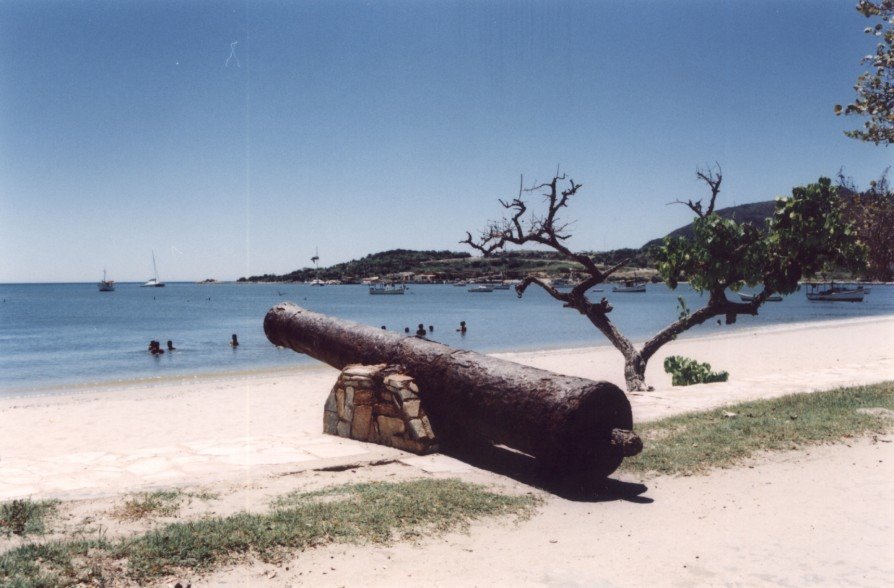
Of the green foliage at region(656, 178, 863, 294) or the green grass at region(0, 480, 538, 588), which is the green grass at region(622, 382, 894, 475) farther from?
the green foliage at region(656, 178, 863, 294)

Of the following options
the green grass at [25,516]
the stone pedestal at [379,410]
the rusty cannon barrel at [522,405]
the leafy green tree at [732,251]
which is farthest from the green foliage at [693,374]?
the green grass at [25,516]

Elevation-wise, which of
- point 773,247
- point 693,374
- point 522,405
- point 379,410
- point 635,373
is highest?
point 773,247

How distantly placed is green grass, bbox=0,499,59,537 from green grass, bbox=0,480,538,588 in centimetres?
50

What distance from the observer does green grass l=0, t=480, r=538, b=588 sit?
3.72 m

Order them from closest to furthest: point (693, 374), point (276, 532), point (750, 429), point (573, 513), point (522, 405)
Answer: point (276, 532) < point (573, 513) < point (522, 405) < point (750, 429) < point (693, 374)

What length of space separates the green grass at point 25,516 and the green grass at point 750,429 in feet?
16.6

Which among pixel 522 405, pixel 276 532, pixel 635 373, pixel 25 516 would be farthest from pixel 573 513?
pixel 635 373

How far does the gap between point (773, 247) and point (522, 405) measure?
9515 mm

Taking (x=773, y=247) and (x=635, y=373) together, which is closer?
(x=773, y=247)

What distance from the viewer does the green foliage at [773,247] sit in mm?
12383

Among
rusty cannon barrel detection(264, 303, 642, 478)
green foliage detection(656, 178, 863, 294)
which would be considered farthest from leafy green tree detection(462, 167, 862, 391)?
rusty cannon barrel detection(264, 303, 642, 478)

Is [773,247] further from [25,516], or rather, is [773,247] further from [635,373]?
[25,516]

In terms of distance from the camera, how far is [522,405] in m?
5.85

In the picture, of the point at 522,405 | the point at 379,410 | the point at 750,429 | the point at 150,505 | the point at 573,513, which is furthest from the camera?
the point at 750,429
